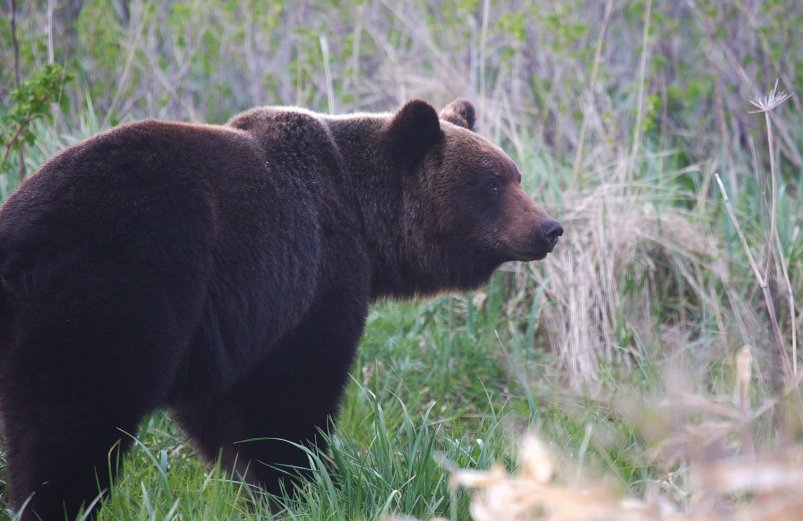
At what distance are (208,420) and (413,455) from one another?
3.27 feet

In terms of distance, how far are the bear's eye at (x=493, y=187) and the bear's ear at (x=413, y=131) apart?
1.10ft

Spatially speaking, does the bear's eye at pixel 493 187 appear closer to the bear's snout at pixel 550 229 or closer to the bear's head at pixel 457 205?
the bear's head at pixel 457 205

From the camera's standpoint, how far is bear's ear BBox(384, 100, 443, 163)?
4.62 meters

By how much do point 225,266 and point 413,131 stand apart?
4.76 ft

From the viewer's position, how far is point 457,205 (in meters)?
4.79

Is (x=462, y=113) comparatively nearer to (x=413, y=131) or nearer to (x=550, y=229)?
(x=413, y=131)

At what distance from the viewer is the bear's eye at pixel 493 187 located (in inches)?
190

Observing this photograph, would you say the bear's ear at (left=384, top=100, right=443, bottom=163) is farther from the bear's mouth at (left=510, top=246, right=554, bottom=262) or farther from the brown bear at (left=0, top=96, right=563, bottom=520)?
the bear's mouth at (left=510, top=246, right=554, bottom=262)

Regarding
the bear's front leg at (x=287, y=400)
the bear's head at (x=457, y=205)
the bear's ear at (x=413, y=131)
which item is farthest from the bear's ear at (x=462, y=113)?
the bear's front leg at (x=287, y=400)

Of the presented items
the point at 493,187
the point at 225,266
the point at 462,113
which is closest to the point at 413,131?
the point at 493,187

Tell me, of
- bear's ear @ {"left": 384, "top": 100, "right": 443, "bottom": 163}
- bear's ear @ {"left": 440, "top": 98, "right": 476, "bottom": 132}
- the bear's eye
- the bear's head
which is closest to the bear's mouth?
the bear's head

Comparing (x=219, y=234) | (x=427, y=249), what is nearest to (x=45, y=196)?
(x=219, y=234)

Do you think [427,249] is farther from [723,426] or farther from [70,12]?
[70,12]

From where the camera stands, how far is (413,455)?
370 centimetres
